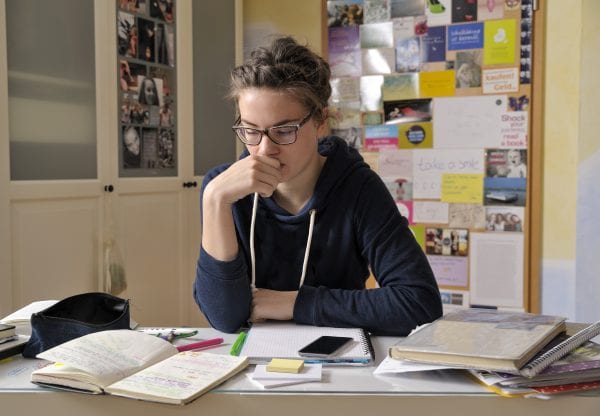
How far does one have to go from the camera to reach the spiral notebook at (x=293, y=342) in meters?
1.00

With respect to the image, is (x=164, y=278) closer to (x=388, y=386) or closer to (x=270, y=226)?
(x=270, y=226)

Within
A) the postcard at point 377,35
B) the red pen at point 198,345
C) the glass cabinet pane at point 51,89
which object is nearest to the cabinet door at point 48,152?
the glass cabinet pane at point 51,89

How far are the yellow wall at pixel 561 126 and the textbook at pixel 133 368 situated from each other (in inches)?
91.1

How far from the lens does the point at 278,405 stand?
2.85ft

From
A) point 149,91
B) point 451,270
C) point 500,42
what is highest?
point 500,42

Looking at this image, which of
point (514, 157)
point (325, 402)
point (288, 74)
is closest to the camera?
point (325, 402)

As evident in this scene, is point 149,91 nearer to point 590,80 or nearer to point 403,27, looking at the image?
point 403,27

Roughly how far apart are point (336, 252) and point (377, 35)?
6.69 ft

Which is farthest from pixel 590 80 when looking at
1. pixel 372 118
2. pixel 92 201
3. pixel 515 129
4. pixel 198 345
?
pixel 198 345

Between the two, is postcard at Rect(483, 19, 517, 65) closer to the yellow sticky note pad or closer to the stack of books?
the stack of books

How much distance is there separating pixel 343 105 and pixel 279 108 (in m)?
2.03

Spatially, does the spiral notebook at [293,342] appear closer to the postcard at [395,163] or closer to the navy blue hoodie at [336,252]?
the navy blue hoodie at [336,252]

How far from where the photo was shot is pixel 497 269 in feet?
10.1

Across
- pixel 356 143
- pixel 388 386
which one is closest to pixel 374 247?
pixel 388 386
